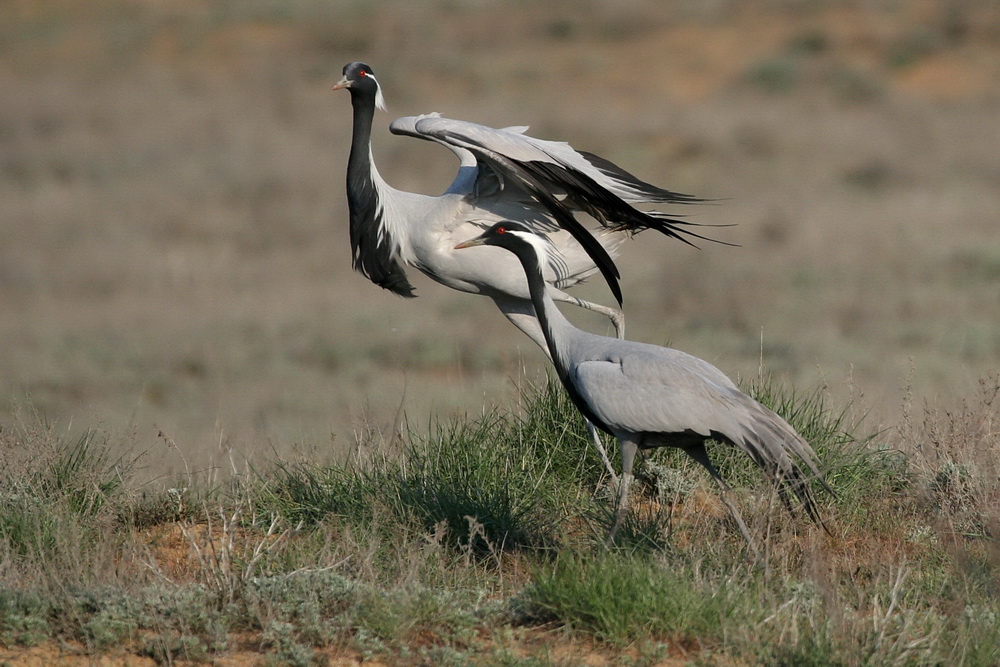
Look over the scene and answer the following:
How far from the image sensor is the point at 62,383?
13172 millimetres

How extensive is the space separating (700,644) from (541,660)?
533mm

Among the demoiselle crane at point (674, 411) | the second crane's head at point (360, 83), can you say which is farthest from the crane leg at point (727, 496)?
the second crane's head at point (360, 83)

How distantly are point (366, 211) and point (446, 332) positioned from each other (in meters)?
8.39

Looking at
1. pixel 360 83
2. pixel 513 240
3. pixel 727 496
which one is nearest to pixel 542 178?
pixel 513 240

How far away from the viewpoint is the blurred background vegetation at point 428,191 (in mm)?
12977

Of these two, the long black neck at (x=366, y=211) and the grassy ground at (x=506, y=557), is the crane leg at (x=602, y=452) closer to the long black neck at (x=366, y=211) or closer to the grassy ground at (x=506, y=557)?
the grassy ground at (x=506, y=557)

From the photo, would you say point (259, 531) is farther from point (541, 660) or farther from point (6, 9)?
point (6, 9)

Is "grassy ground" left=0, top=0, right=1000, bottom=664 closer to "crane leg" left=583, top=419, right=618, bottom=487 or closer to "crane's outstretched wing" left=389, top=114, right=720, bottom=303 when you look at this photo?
"crane leg" left=583, top=419, right=618, bottom=487

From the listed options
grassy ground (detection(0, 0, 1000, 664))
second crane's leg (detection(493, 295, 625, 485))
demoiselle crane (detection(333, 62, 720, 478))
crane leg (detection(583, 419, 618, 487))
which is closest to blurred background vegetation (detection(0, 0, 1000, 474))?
grassy ground (detection(0, 0, 1000, 664))

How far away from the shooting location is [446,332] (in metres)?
15.2

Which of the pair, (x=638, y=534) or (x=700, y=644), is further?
(x=638, y=534)

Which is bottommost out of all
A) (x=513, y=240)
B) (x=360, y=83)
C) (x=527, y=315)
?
(x=527, y=315)

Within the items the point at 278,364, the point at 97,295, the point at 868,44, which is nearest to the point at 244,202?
the point at 97,295

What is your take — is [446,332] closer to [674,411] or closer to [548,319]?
[548,319]
